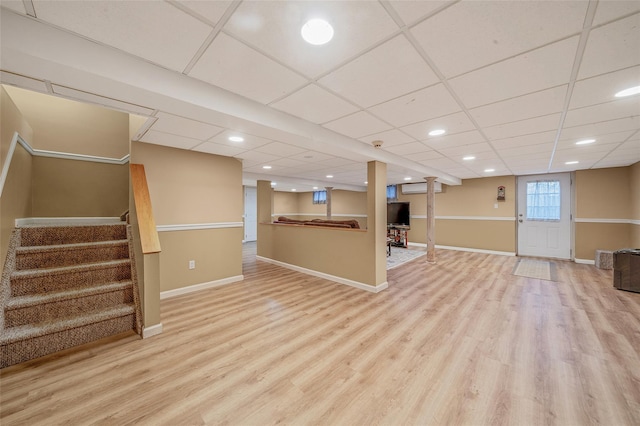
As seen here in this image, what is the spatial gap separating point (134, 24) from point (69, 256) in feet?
9.02

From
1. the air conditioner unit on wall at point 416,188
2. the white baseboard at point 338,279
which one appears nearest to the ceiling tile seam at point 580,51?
the white baseboard at point 338,279

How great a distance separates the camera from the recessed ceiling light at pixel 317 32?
1243 mm

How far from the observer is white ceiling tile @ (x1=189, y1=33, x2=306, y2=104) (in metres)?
1.45

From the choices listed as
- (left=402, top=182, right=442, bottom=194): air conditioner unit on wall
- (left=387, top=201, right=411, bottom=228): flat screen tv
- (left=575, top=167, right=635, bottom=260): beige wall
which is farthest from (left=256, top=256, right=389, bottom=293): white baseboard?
(left=575, top=167, right=635, bottom=260): beige wall

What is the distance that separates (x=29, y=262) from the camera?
2.46 m

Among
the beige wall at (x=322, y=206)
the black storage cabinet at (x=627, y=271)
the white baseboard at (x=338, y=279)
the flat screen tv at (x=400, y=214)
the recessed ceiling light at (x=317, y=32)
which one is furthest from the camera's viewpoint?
the beige wall at (x=322, y=206)

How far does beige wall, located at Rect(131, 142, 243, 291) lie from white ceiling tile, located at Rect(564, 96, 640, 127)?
14.9 ft

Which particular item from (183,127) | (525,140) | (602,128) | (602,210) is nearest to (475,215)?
(602,210)

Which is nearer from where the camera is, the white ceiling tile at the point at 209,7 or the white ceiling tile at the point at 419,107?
the white ceiling tile at the point at 209,7

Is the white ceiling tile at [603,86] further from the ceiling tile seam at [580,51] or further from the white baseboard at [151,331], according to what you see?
the white baseboard at [151,331]

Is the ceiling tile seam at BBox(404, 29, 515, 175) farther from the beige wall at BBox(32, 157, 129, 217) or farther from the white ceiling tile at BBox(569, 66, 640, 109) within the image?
the beige wall at BBox(32, 157, 129, 217)

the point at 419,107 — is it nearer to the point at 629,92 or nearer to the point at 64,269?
the point at 629,92

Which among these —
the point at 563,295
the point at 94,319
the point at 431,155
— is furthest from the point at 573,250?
the point at 94,319

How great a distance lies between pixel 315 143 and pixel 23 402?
316 centimetres
